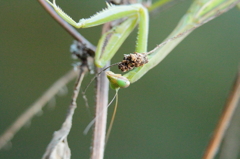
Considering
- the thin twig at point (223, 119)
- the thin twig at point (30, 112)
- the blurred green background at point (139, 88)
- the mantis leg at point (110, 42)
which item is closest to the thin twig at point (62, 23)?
the mantis leg at point (110, 42)

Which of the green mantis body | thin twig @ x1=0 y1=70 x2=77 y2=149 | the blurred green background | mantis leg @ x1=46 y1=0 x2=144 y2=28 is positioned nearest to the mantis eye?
the green mantis body

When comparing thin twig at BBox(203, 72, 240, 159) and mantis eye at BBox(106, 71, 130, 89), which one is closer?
mantis eye at BBox(106, 71, 130, 89)

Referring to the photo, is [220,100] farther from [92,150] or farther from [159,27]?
[92,150]

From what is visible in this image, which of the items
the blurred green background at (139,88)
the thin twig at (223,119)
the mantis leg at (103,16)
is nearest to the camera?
the mantis leg at (103,16)

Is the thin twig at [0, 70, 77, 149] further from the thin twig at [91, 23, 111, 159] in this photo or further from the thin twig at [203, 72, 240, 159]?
the thin twig at [203, 72, 240, 159]

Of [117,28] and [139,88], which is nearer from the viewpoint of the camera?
[117,28]

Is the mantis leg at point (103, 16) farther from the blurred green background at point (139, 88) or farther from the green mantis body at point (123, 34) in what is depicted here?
the blurred green background at point (139, 88)

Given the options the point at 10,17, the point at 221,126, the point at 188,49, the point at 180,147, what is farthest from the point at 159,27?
the point at 221,126

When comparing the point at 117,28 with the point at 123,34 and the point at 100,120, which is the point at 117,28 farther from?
the point at 100,120

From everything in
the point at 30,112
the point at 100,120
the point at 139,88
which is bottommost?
the point at 100,120

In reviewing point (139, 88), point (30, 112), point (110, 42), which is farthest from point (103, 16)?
point (139, 88)
